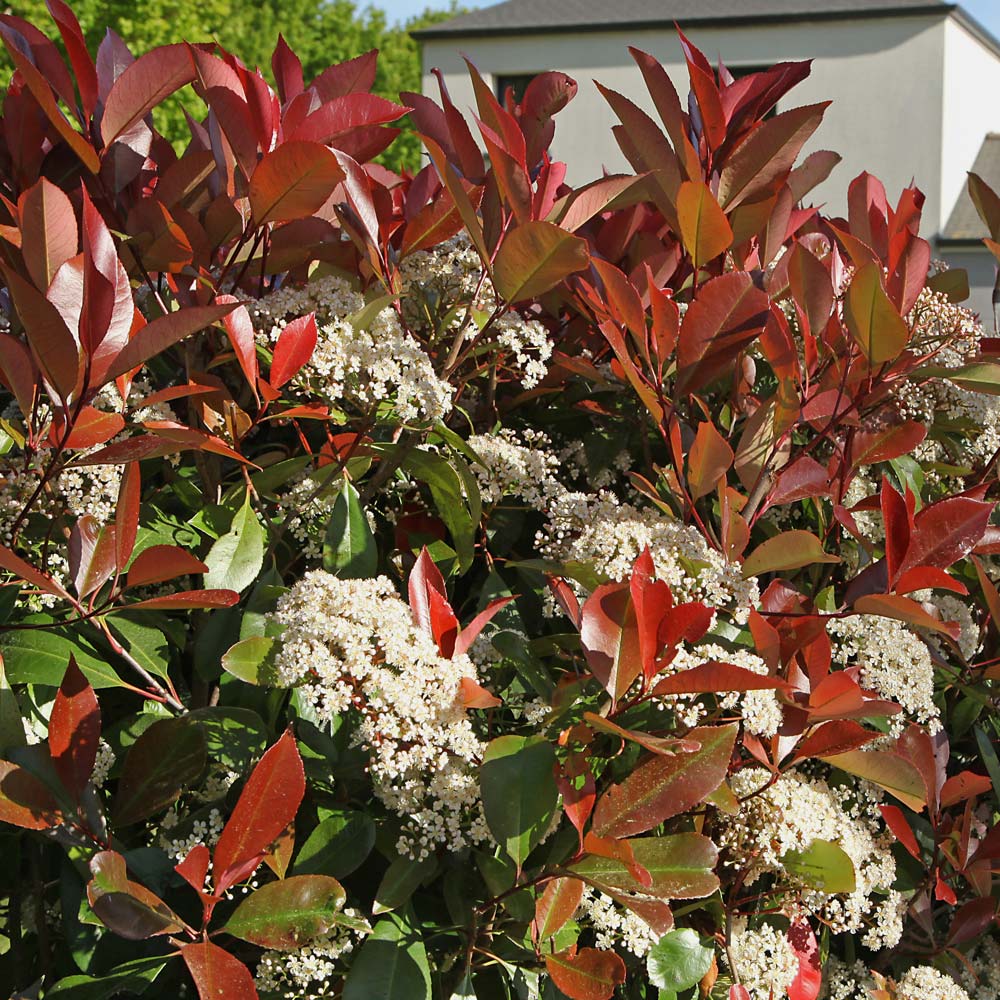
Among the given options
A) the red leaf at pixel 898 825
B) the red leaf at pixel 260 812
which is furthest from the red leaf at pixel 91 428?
the red leaf at pixel 898 825

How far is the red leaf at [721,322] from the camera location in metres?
1.16

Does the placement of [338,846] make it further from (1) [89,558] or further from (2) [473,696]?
(1) [89,558]

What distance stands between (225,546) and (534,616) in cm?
38

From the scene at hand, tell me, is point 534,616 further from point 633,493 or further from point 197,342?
point 197,342

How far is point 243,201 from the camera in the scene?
1205mm

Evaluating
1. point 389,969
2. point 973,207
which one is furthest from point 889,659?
point 973,207

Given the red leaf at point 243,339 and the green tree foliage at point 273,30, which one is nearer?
the red leaf at point 243,339

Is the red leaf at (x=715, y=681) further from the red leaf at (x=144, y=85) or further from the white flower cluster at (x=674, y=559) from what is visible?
the red leaf at (x=144, y=85)

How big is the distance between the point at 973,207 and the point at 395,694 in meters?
24.3

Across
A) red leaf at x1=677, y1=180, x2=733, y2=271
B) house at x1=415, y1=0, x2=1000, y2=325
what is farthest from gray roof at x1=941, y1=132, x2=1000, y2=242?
red leaf at x1=677, y1=180, x2=733, y2=271

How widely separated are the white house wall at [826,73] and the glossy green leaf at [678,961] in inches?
979

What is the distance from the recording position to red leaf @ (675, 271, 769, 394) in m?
1.16

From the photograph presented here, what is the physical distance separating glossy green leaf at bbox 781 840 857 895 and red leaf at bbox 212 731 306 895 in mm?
522

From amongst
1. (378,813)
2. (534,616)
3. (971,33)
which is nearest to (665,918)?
(378,813)
